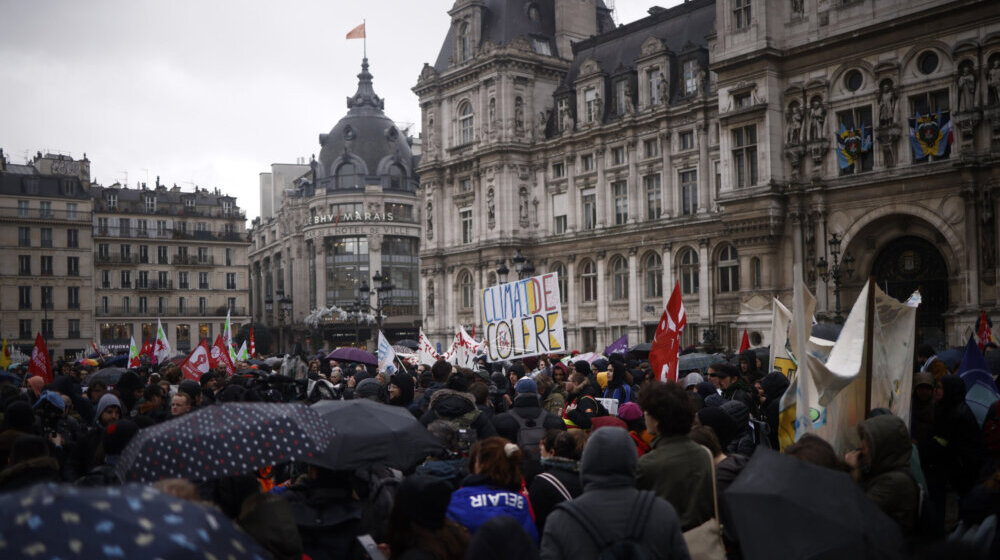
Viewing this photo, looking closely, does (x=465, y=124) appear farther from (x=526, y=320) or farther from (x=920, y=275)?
(x=526, y=320)

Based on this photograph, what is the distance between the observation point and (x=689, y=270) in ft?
127

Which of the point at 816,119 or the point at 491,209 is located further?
the point at 491,209

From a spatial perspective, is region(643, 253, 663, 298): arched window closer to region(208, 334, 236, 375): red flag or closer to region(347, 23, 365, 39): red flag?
region(208, 334, 236, 375): red flag

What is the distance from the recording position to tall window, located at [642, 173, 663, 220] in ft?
131

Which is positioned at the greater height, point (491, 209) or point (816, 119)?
point (816, 119)

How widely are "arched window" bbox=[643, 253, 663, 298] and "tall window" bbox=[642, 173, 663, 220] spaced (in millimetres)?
1907

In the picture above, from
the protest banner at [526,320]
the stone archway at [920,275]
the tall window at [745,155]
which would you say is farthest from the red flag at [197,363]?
the stone archway at [920,275]

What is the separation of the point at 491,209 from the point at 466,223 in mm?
2720

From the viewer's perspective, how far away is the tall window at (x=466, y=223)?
47750 millimetres

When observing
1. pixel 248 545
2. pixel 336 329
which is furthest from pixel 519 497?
pixel 336 329

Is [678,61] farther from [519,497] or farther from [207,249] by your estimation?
[207,249]

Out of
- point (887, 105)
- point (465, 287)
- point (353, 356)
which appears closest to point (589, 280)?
point (465, 287)

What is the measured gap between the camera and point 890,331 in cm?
908

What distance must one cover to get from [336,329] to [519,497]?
256 ft
